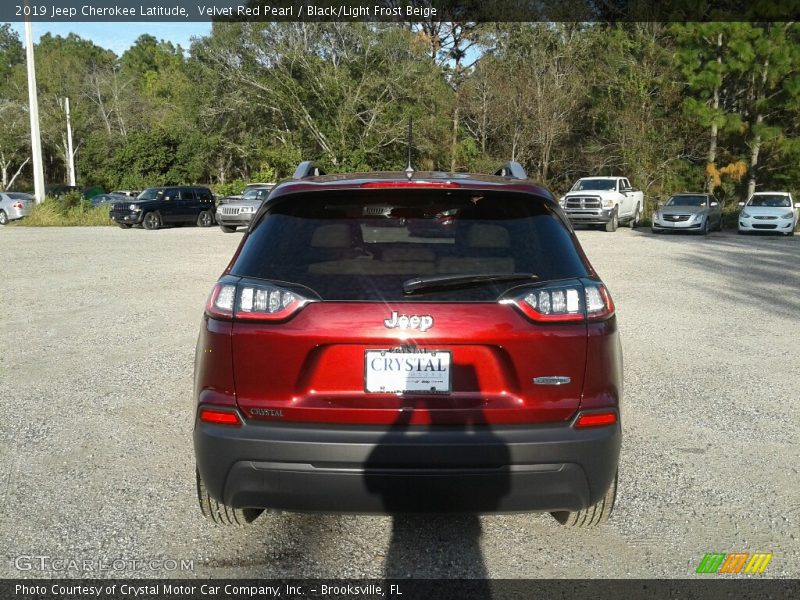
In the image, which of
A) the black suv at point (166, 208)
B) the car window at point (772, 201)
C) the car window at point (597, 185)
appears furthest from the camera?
the car window at point (597, 185)

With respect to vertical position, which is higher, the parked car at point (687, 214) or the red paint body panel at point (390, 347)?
the red paint body panel at point (390, 347)

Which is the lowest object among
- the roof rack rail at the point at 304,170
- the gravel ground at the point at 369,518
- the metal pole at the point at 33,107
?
the gravel ground at the point at 369,518

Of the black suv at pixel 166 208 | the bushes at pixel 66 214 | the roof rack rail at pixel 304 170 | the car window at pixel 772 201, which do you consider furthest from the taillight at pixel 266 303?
the bushes at pixel 66 214

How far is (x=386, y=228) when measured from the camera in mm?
3246

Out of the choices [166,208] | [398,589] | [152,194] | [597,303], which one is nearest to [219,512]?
[398,589]

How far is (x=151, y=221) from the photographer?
29.4 metres

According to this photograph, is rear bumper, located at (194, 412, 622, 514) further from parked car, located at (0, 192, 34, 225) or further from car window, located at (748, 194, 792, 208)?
parked car, located at (0, 192, 34, 225)

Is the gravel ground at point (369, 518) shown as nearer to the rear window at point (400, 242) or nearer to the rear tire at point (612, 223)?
the rear window at point (400, 242)

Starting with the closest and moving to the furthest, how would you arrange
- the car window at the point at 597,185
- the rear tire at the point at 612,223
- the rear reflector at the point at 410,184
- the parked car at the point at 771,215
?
the rear reflector at the point at 410,184, the parked car at the point at 771,215, the rear tire at the point at 612,223, the car window at the point at 597,185

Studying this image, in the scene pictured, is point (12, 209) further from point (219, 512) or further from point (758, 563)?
point (758, 563)

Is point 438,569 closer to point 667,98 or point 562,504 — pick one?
point 562,504

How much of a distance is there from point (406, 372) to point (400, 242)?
61 cm

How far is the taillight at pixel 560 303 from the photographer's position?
293 cm

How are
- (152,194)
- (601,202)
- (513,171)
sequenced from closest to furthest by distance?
1. (513,171)
2. (601,202)
3. (152,194)
